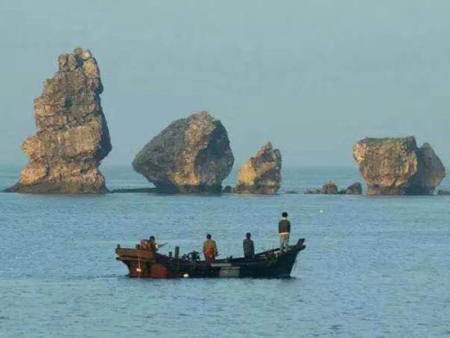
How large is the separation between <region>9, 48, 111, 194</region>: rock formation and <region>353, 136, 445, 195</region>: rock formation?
1262 inches

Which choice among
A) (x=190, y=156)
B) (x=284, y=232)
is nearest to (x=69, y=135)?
(x=190, y=156)

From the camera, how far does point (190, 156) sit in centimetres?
17725

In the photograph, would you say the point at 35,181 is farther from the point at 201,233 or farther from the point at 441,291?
the point at 441,291

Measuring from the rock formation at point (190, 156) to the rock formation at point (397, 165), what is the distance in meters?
16.7

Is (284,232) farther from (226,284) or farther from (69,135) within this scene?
(69,135)

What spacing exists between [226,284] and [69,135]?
106856mm

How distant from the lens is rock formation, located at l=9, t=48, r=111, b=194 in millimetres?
170250

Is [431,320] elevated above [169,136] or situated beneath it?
situated beneath

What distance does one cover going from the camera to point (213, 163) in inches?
7062

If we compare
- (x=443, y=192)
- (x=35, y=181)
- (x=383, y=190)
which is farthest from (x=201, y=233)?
(x=443, y=192)

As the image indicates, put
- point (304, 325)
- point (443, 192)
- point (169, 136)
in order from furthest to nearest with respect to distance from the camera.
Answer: point (443, 192) → point (169, 136) → point (304, 325)

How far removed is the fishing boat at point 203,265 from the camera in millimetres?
67438

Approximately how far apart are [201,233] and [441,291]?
151 feet

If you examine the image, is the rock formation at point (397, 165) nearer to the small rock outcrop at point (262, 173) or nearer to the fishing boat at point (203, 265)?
the small rock outcrop at point (262, 173)
